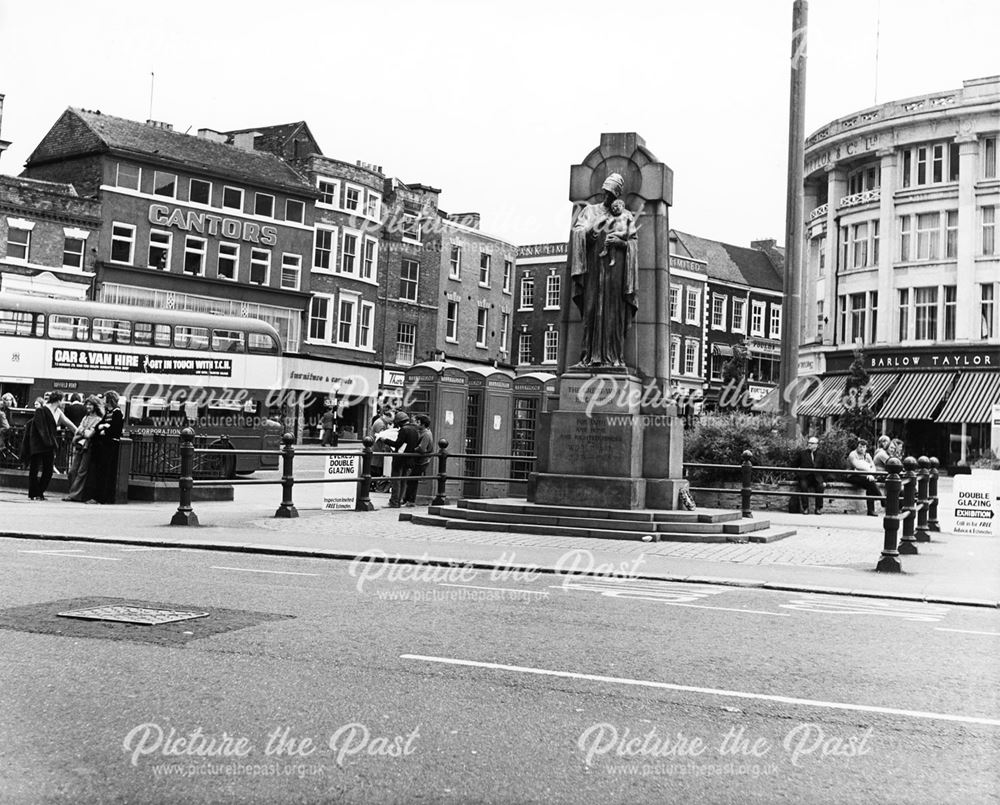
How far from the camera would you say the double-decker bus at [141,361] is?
2894 cm

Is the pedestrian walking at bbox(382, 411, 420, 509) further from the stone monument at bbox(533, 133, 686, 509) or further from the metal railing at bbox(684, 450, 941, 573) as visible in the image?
the metal railing at bbox(684, 450, 941, 573)

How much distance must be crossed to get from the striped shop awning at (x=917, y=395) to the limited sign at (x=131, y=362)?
97.2 feet

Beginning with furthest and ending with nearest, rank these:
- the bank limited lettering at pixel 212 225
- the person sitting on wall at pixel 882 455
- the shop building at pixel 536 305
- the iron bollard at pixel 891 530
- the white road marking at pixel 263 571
Answer: 1. the shop building at pixel 536 305
2. the bank limited lettering at pixel 212 225
3. the person sitting on wall at pixel 882 455
4. the iron bollard at pixel 891 530
5. the white road marking at pixel 263 571

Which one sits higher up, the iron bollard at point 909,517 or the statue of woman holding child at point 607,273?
the statue of woman holding child at point 607,273

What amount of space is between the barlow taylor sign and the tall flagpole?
96.4 feet

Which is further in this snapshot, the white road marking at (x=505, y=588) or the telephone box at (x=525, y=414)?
the telephone box at (x=525, y=414)

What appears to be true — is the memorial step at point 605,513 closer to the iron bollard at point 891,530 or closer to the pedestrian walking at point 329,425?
the iron bollard at point 891,530

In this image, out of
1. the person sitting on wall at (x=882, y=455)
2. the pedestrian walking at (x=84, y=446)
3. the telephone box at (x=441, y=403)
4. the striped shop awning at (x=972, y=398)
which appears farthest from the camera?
the striped shop awning at (x=972, y=398)

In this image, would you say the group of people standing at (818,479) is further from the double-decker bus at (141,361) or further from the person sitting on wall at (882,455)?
the double-decker bus at (141,361)

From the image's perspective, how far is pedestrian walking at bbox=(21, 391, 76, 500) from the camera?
1939 cm

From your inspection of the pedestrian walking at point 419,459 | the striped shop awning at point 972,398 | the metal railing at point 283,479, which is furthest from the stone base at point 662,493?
the striped shop awning at point 972,398

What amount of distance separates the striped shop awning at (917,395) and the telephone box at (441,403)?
95.7 feet

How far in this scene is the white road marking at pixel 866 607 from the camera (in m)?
9.77

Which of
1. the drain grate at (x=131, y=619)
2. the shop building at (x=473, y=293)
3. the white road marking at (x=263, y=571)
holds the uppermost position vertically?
the shop building at (x=473, y=293)
